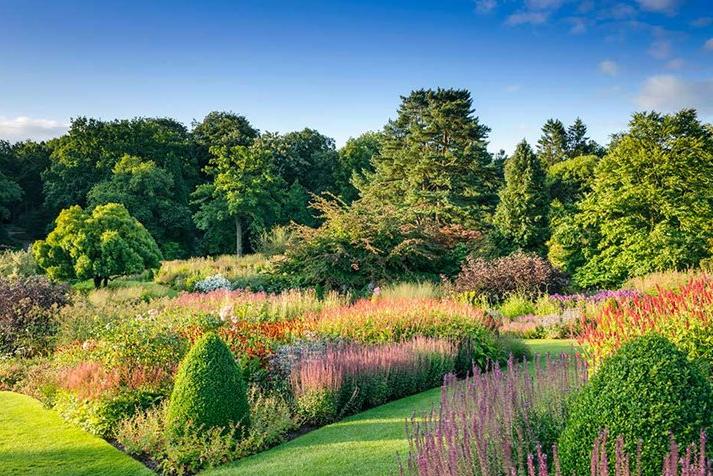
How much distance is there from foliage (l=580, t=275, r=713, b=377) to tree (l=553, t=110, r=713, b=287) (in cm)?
1335

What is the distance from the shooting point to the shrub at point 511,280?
1547 centimetres

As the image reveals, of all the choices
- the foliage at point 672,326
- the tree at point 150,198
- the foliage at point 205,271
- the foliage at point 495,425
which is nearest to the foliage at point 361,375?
the foliage at point 495,425

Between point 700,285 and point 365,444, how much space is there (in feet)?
12.1

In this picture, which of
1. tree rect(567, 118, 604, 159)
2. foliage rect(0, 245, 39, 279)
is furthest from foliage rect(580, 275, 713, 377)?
tree rect(567, 118, 604, 159)

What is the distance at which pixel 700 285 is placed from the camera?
5559mm

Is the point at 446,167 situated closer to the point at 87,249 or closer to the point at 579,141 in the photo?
the point at 579,141

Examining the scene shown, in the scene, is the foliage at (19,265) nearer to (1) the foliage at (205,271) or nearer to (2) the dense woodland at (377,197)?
(2) the dense woodland at (377,197)

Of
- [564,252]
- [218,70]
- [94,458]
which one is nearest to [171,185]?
[218,70]

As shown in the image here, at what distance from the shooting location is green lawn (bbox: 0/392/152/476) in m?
5.30

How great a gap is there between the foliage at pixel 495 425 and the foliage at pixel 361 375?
2.37m

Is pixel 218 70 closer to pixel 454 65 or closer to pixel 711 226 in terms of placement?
pixel 454 65

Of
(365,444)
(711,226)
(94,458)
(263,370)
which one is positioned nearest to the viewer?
(365,444)

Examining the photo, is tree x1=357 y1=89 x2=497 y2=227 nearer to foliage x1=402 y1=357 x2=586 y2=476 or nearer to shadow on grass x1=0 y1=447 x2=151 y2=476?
shadow on grass x1=0 y1=447 x2=151 y2=476

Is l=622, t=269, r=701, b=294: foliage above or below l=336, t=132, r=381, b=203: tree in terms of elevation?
below
